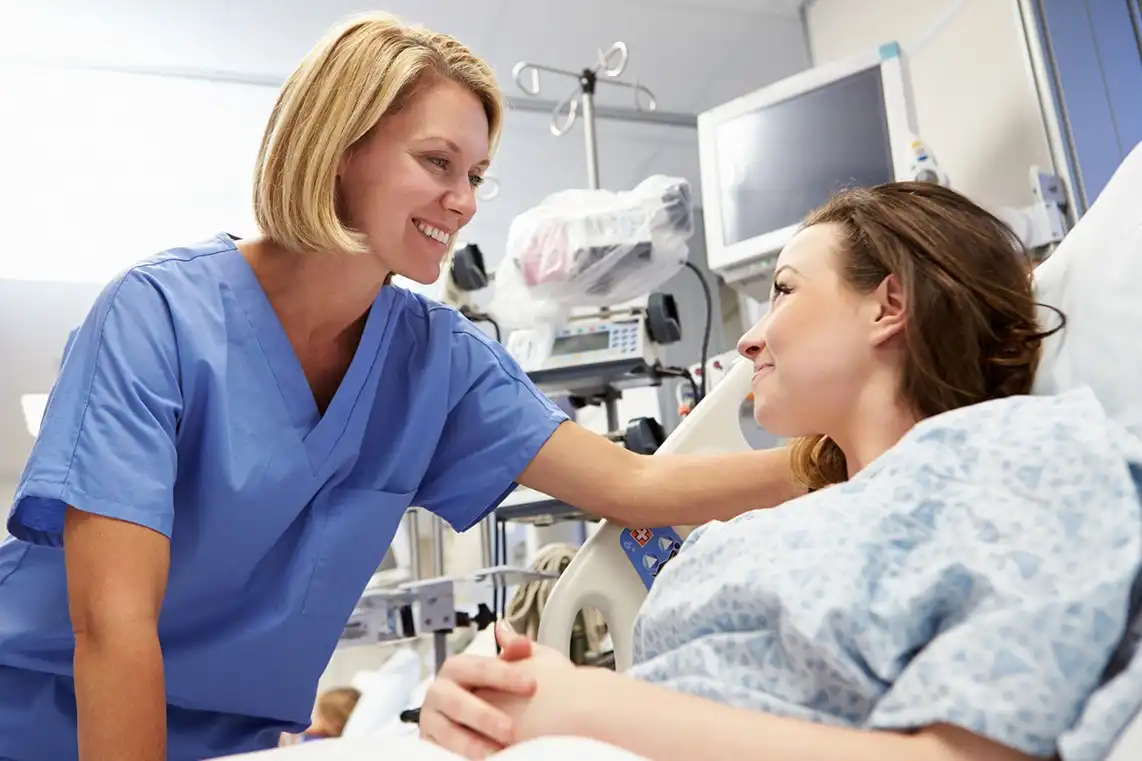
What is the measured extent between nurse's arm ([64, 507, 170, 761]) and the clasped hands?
0.29 m

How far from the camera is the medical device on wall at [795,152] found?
7.18ft

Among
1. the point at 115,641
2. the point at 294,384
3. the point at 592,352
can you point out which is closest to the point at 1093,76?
the point at 592,352

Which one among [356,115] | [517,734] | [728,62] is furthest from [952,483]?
[728,62]

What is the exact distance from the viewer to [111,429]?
3.17 ft

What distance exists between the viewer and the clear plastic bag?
2.05 metres

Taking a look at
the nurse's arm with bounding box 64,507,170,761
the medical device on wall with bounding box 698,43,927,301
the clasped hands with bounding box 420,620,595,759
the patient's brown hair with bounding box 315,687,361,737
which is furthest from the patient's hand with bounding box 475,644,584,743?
the patient's brown hair with bounding box 315,687,361,737

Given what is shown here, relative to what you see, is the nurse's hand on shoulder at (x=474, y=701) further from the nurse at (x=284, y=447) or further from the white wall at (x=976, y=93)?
the white wall at (x=976, y=93)

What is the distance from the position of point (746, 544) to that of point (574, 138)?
3.35 meters

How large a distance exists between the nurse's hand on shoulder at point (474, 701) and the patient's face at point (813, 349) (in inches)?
14.6

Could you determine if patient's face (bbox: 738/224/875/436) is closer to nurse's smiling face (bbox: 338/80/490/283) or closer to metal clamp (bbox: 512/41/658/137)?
nurse's smiling face (bbox: 338/80/490/283)

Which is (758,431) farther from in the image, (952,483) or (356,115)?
(952,483)

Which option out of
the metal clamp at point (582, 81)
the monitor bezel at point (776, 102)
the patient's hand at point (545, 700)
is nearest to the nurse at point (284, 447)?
the patient's hand at point (545, 700)

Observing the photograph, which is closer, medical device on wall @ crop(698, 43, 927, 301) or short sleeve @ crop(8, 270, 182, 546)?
short sleeve @ crop(8, 270, 182, 546)

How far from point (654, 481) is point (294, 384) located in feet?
1.56
